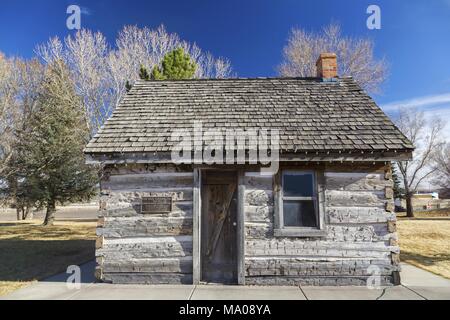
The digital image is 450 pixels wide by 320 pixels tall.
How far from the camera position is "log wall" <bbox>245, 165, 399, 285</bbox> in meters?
7.49

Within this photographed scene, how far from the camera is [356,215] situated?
25.0 ft

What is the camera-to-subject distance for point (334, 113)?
895 cm

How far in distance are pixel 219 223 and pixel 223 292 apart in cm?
170

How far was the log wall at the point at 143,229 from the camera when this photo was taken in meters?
7.62

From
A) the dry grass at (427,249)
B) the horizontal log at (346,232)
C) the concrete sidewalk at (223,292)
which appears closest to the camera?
the concrete sidewalk at (223,292)

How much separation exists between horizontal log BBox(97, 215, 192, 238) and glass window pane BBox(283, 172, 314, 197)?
238cm

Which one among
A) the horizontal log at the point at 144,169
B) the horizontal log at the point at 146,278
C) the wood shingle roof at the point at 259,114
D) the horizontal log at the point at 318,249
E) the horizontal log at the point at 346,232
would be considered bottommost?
the horizontal log at the point at 146,278

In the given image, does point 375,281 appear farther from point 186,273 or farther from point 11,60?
point 11,60

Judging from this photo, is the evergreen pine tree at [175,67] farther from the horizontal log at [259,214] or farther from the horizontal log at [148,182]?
the horizontal log at [259,214]

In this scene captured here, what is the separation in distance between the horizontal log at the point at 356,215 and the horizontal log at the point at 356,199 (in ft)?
0.30

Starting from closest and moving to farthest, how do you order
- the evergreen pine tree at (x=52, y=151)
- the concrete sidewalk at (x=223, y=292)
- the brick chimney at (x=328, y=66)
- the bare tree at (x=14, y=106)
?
the concrete sidewalk at (x=223, y=292), the brick chimney at (x=328, y=66), the bare tree at (x=14, y=106), the evergreen pine tree at (x=52, y=151)

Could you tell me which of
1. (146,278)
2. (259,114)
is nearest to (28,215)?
(146,278)

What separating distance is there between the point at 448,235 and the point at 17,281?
17614 millimetres

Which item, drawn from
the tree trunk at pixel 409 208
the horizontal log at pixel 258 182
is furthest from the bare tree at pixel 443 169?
the horizontal log at pixel 258 182
